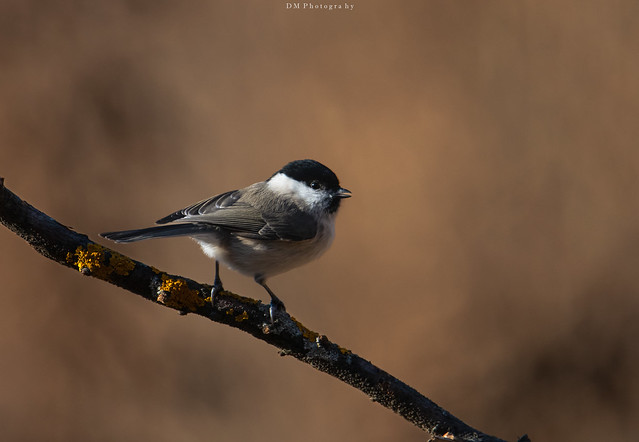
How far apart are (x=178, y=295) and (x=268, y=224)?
2.35ft

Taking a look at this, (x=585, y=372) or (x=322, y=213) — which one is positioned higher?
(x=585, y=372)

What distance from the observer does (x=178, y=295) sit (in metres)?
1.65

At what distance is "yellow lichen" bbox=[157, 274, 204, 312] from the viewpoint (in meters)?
1.63

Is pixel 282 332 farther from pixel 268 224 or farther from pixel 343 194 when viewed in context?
pixel 343 194

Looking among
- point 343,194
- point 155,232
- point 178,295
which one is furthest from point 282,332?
point 343,194

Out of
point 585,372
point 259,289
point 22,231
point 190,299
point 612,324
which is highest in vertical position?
point 612,324

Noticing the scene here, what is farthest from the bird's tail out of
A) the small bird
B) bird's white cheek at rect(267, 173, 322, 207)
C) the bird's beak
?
the bird's beak

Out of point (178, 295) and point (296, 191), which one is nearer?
point (178, 295)

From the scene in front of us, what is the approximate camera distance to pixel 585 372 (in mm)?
3076

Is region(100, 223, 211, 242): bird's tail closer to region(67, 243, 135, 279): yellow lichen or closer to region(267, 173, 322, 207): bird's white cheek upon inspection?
region(67, 243, 135, 279): yellow lichen

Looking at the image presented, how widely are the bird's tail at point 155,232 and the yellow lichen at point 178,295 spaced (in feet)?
1.11

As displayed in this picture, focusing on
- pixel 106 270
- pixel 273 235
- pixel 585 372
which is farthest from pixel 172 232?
pixel 585 372

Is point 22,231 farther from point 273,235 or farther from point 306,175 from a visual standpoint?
point 306,175

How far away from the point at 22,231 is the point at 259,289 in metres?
1.67
